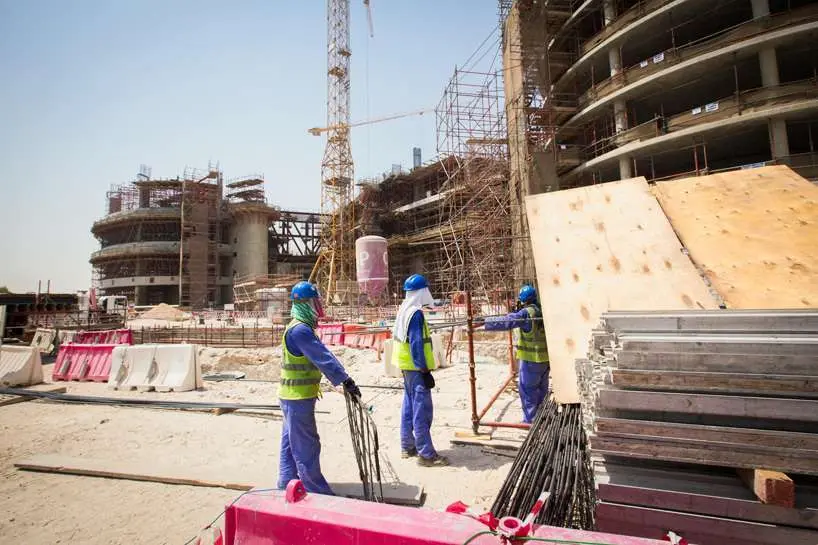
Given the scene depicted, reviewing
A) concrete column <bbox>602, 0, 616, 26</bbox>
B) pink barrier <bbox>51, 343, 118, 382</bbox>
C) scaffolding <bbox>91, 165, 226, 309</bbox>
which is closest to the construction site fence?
pink barrier <bbox>51, 343, 118, 382</bbox>

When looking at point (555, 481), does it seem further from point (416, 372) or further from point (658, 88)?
point (658, 88)

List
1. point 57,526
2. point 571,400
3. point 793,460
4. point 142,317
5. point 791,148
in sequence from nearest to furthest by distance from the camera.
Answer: point 793,460
point 57,526
point 571,400
point 791,148
point 142,317

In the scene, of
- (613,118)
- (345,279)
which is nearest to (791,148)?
(613,118)

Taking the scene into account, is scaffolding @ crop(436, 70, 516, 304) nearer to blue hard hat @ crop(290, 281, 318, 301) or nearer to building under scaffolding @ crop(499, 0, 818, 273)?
building under scaffolding @ crop(499, 0, 818, 273)

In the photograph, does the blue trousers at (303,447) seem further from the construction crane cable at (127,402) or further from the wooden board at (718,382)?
the construction crane cable at (127,402)

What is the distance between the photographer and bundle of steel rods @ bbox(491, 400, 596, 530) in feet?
7.68

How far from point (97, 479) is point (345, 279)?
1442 inches

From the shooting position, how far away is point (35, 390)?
8258 mm

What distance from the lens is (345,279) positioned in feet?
133

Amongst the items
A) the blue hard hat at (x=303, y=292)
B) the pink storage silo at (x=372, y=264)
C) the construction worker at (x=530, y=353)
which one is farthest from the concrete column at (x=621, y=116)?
the blue hard hat at (x=303, y=292)

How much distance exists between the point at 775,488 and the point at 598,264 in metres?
3.12

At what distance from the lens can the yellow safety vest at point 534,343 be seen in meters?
4.98

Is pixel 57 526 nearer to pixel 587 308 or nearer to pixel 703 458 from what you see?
pixel 703 458

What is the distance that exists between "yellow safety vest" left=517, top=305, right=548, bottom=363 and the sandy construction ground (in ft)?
3.49
